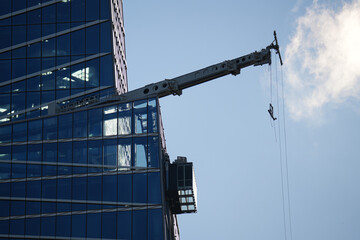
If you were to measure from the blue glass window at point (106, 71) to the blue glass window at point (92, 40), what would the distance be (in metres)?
1.88

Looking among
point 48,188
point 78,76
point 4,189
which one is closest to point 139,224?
point 48,188

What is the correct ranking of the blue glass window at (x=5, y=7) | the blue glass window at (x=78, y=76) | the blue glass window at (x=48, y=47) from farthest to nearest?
the blue glass window at (x=5, y=7) → the blue glass window at (x=48, y=47) → the blue glass window at (x=78, y=76)

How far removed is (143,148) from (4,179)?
17.3 meters

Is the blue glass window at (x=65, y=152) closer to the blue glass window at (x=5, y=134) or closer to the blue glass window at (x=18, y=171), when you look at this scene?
the blue glass window at (x=18, y=171)

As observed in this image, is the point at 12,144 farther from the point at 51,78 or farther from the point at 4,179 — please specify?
the point at 51,78

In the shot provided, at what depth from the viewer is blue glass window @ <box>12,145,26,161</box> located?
312 ft

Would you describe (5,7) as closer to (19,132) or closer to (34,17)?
(34,17)

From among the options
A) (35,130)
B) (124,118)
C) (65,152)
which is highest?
(124,118)

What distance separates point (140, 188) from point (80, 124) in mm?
11636

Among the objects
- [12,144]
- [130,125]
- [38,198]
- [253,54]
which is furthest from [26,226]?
[253,54]

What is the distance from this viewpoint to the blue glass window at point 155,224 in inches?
3492

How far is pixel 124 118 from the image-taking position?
94.9 metres

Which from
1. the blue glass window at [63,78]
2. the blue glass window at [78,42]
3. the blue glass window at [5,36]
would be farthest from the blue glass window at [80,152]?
the blue glass window at [5,36]

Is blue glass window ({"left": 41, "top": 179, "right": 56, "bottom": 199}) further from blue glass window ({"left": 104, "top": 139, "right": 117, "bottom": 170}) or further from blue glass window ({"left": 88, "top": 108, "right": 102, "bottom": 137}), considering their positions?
blue glass window ({"left": 88, "top": 108, "right": 102, "bottom": 137})
